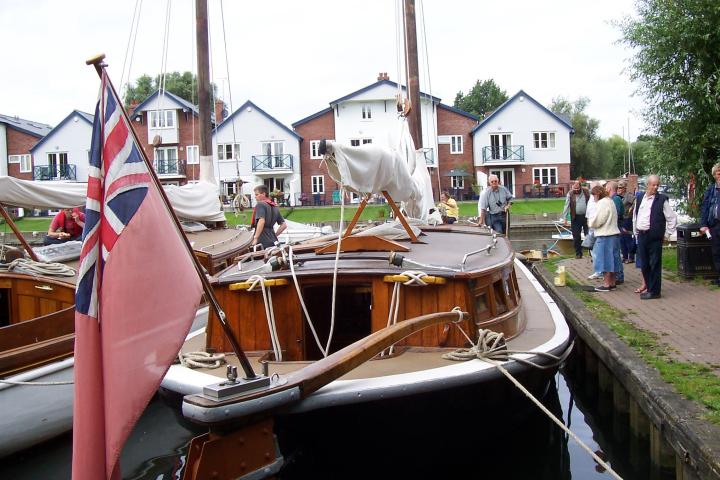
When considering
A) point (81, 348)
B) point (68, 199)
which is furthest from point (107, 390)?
point (68, 199)

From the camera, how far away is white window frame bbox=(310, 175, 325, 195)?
4697 cm

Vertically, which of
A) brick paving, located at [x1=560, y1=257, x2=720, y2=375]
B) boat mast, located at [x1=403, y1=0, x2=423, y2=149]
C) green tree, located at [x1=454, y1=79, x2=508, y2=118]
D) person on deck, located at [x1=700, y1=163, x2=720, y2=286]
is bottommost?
brick paving, located at [x1=560, y1=257, x2=720, y2=375]

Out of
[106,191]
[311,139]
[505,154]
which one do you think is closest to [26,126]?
[311,139]

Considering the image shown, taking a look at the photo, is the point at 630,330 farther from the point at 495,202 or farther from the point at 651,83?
the point at 651,83

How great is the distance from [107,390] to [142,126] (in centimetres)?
4663

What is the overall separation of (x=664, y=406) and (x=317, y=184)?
42.9 metres

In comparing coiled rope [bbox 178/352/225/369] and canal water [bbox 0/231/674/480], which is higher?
coiled rope [bbox 178/352/225/369]

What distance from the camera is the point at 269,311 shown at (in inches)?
210

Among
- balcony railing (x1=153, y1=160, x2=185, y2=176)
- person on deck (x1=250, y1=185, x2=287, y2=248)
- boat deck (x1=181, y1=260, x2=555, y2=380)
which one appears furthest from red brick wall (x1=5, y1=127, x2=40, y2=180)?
boat deck (x1=181, y1=260, x2=555, y2=380)

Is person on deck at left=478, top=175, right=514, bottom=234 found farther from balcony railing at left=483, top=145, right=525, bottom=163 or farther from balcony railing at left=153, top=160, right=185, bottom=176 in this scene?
balcony railing at left=153, top=160, right=185, bottom=176

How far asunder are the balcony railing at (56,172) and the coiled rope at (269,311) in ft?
156

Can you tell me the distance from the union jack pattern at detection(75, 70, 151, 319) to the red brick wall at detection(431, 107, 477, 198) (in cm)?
4431

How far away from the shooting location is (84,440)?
10.1 feet

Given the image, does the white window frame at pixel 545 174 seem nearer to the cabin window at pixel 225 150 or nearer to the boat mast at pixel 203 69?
the cabin window at pixel 225 150
